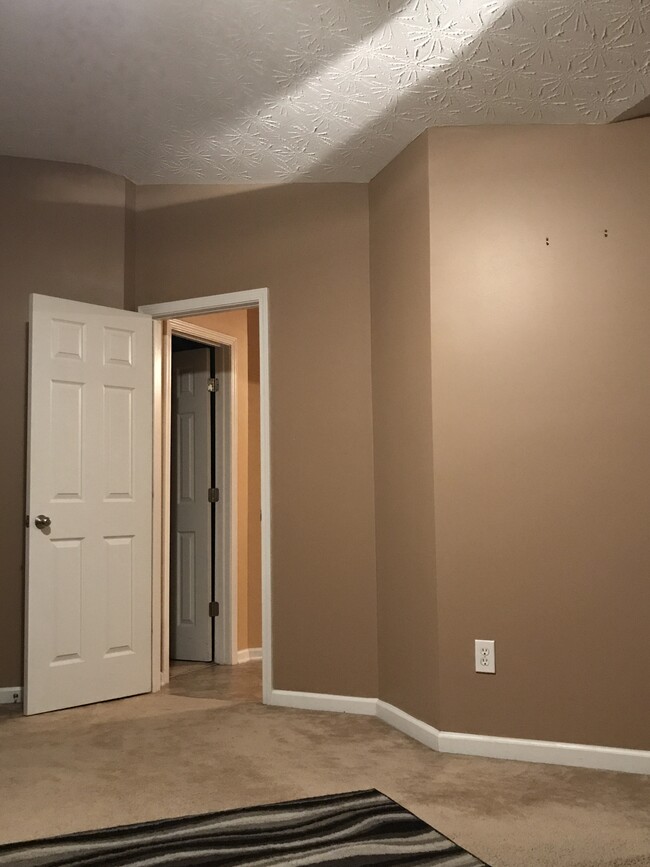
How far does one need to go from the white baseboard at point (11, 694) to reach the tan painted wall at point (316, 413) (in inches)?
51.2

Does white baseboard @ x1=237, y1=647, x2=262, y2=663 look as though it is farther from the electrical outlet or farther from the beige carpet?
the electrical outlet

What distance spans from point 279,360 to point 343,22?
183 centimetres

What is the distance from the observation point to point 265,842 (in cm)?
247

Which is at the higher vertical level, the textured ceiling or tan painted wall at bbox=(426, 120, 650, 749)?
the textured ceiling

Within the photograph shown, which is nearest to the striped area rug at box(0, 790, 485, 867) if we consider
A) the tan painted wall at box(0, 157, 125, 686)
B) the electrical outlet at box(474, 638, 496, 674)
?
the electrical outlet at box(474, 638, 496, 674)

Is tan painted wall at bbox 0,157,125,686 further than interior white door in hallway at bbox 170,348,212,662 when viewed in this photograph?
No

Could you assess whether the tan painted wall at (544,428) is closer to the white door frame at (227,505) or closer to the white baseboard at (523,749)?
the white baseboard at (523,749)

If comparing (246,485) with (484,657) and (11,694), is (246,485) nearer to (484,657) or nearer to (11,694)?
(11,694)

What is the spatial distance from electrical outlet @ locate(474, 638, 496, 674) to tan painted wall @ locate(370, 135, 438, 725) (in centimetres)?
18

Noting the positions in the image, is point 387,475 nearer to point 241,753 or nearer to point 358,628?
point 358,628

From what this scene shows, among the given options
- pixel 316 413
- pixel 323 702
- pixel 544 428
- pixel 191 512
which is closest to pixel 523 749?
pixel 323 702

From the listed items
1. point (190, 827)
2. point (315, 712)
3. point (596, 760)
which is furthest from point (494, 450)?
point (190, 827)

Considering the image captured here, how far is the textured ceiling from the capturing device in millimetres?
2857

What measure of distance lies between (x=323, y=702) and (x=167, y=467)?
1618 mm
